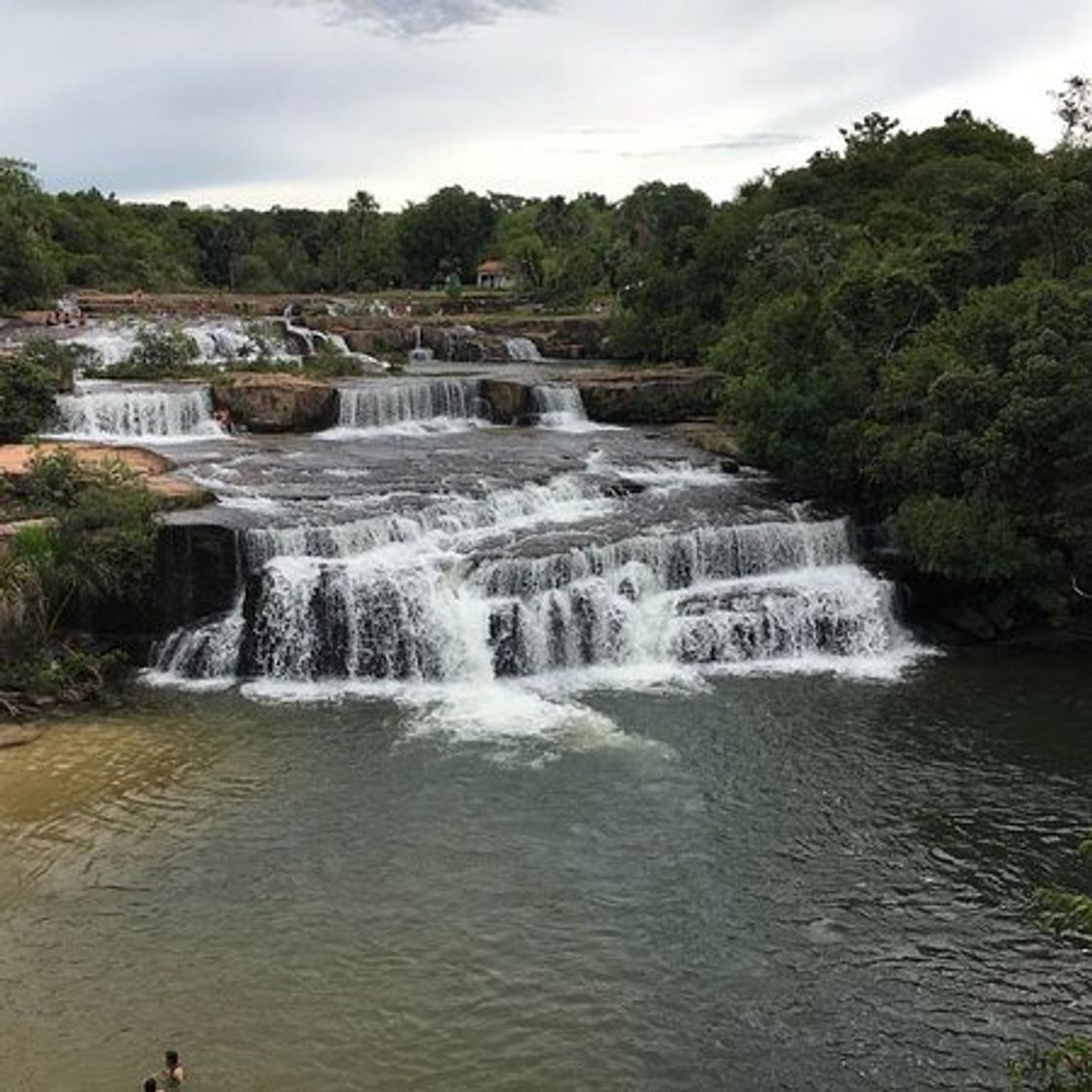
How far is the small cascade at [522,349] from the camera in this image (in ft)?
156

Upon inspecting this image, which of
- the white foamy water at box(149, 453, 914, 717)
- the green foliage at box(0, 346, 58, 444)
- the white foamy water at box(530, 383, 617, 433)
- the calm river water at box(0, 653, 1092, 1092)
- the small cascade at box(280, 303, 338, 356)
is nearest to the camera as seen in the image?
the calm river water at box(0, 653, 1092, 1092)

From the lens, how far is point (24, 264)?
46750 millimetres

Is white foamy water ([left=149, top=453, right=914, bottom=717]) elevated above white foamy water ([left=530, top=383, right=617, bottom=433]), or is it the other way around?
white foamy water ([left=530, top=383, right=617, bottom=433])

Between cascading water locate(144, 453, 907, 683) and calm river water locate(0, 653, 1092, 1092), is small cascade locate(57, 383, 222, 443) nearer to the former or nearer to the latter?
cascading water locate(144, 453, 907, 683)

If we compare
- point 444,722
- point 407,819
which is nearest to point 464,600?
point 444,722

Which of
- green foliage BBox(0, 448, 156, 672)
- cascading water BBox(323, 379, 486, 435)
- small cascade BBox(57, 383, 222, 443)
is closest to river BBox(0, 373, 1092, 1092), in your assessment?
green foliage BBox(0, 448, 156, 672)

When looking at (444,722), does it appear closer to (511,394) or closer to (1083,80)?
(511,394)

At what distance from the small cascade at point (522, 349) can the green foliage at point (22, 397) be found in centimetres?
2106

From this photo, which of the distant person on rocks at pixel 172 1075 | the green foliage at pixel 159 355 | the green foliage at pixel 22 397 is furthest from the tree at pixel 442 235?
the distant person on rocks at pixel 172 1075

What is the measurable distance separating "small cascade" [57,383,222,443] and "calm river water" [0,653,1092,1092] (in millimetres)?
14243

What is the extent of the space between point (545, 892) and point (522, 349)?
3625cm

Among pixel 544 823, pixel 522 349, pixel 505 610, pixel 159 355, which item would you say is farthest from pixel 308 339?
pixel 544 823

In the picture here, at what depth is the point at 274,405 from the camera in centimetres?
3350

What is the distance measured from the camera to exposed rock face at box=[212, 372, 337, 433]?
110 ft
